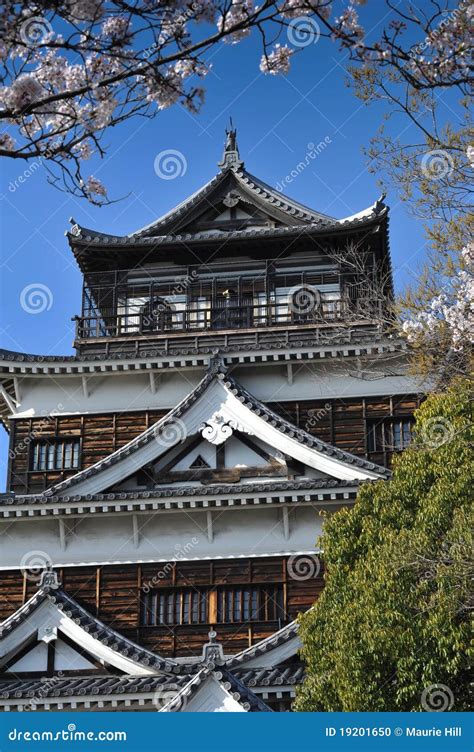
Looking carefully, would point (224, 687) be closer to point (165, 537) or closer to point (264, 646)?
point (264, 646)

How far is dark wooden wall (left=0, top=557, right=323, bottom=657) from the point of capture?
18.1 metres

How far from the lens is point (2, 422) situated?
24.0m

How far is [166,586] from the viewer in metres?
18.6

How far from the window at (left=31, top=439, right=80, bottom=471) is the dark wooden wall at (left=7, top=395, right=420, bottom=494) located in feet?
0.43

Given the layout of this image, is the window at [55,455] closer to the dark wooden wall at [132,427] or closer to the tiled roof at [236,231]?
the dark wooden wall at [132,427]

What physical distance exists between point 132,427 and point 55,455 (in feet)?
5.67

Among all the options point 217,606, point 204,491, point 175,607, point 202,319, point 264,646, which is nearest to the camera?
point 264,646

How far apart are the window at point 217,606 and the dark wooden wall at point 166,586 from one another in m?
0.11

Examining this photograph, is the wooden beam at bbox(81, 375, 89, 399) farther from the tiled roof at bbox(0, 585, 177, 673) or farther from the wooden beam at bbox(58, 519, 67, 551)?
the tiled roof at bbox(0, 585, 177, 673)

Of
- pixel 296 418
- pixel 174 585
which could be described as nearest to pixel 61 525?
pixel 174 585

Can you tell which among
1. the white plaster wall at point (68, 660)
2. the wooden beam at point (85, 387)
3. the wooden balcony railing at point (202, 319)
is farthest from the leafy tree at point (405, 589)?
the wooden beam at point (85, 387)

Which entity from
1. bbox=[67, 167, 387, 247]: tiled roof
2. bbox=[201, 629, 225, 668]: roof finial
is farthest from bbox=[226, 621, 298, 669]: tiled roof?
bbox=[67, 167, 387, 247]: tiled roof

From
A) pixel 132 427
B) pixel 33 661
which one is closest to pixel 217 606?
pixel 33 661

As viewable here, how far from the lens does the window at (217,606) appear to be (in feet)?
60.0
